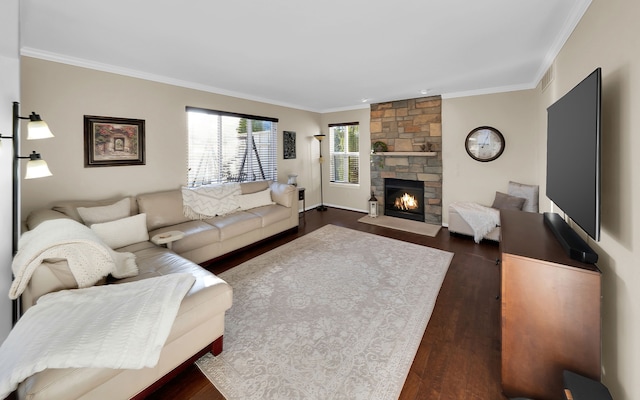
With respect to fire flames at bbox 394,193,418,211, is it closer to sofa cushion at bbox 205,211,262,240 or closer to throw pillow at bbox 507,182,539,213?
throw pillow at bbox 507,182,539,213

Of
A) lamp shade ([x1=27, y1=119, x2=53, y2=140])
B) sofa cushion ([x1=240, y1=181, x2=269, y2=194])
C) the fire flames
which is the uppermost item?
lamp shade ([x1=27, y1=119, x2=53, y2=140])

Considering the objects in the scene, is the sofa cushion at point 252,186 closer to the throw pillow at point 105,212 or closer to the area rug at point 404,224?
the throw pillow at point 105,212

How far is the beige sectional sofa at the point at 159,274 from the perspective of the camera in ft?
4.12

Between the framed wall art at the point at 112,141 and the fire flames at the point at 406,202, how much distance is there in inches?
191

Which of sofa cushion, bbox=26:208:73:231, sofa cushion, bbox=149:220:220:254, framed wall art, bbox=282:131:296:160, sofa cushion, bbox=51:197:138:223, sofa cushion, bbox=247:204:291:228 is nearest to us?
sofa cushion, bbox=26:208:73:231

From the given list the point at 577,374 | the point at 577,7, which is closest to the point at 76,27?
the point at 577,7

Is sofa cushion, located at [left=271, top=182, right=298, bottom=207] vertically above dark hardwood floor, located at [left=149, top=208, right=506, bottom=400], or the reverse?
sofa cushion, located at [left=271, top=182, right=298, bottom=207]

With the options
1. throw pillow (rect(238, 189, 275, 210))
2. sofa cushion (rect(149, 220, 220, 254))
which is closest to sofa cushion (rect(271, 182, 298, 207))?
throw pillow (rect(238, 189, 275, 210))

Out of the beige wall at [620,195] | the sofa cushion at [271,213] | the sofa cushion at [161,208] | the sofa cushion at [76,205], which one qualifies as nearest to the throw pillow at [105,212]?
the sofa cushion at [76,205]

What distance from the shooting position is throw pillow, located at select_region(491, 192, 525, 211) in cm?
404

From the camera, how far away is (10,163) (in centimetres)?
195

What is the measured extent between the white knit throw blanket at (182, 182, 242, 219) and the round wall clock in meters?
4.32

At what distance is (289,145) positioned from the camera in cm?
595

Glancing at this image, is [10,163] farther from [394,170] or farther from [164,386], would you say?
[394,170]
